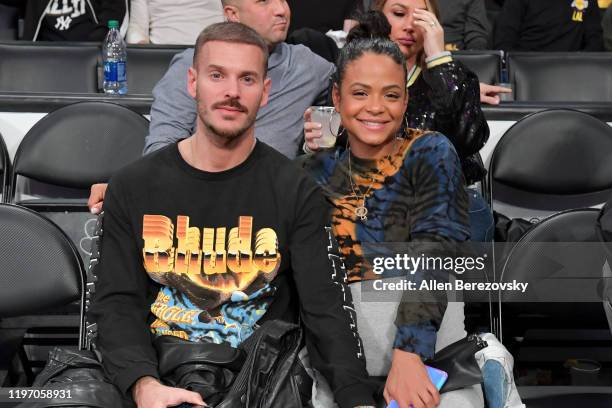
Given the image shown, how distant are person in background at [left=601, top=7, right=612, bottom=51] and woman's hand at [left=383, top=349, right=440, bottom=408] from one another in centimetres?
359

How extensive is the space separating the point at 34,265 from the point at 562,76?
2.82 metres

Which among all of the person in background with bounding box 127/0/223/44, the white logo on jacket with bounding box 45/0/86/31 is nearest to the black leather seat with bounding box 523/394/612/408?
the person in background with bounding box 127/0/223/44

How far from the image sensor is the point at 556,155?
Result: 11.8 feet

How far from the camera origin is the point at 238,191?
2.38 m

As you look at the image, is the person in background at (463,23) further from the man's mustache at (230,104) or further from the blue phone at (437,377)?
the blue phone at (437,377)

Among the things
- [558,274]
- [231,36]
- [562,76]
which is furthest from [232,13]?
[562,76]

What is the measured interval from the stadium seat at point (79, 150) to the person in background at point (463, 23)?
237cm

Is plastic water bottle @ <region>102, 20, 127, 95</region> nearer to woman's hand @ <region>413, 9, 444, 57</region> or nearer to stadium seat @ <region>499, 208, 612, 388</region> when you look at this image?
woman's hand @ <region>413, 9, 444, 57</region>

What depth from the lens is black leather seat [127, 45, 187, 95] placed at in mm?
4379

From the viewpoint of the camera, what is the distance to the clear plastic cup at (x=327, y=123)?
2.87 metres

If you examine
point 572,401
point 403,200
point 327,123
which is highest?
point 327,123

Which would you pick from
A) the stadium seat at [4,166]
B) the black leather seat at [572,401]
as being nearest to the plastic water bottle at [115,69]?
the stadium seat at [4,166]

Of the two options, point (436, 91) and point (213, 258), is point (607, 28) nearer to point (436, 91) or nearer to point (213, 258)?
point (436, 91)

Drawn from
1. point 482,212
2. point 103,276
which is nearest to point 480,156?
point 482,212
